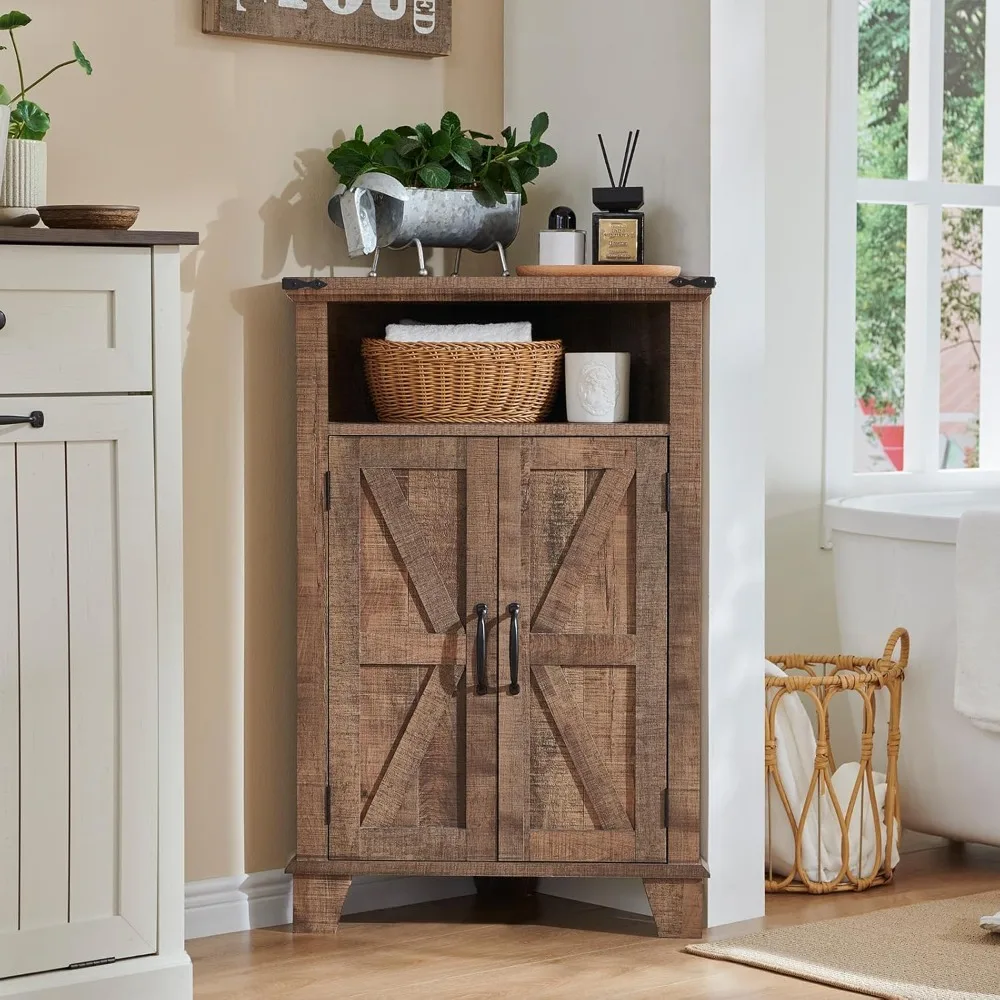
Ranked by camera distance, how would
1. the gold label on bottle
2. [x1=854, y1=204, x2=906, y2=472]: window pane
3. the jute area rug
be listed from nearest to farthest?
the jute area rug, the gold label on bottle, [x1=854, y1=204, x2=906, y2=472]: window pane

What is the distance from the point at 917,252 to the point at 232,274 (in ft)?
5.80

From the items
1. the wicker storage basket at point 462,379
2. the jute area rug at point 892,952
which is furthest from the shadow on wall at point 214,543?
the jute area rug at point 892,952

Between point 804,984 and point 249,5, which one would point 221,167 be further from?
point 804,984

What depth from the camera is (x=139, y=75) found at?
8.57ft

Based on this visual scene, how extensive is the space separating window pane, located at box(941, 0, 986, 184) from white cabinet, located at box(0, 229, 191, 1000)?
8.56 ft

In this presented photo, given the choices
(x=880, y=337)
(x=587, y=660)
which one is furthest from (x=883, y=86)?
(x=587, y=660)

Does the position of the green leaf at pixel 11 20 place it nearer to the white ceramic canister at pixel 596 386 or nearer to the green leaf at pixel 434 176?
the green leaf at pixel 434 176

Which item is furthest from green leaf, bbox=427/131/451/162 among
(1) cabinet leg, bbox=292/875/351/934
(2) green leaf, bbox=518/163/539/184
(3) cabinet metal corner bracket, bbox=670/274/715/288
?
(1) cabinet leg, bbox=292/875/351/934

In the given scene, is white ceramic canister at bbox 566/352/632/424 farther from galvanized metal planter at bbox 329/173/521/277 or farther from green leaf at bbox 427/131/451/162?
green leaf at bbox 427/131/451/162

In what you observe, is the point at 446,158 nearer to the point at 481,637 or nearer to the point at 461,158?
the point at 461,158

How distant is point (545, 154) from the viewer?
2742 millimetres

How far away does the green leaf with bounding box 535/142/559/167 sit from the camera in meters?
2.74

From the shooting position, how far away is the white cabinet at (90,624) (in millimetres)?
2158

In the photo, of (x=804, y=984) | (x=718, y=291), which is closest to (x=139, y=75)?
(x=718, y=291)
